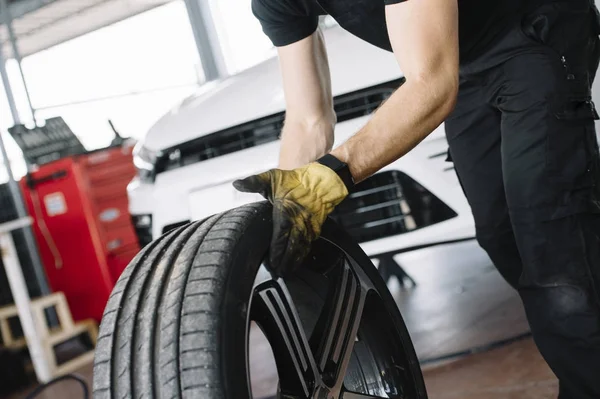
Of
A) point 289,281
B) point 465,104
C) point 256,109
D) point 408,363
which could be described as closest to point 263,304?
point 289,281

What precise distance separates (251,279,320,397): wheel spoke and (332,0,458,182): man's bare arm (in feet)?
0.79

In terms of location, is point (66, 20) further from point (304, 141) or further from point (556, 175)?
point (556, 175)

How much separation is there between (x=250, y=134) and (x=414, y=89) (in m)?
1.27

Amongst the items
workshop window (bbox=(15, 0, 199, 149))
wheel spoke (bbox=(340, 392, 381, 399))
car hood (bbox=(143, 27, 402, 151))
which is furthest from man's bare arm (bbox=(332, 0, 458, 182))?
workshop window (bbox=(15, 0, 199, 149))

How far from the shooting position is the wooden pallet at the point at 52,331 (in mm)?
3611

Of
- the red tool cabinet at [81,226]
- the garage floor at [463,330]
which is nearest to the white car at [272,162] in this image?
the garage floor at [463,330]

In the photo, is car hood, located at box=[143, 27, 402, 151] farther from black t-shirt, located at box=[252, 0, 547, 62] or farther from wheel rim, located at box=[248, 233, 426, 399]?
wheel rim, located at box=[248, 233, 426, 399]

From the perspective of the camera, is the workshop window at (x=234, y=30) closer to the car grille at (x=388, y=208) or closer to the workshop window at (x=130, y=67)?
the workshop window at (x=130, y=67)

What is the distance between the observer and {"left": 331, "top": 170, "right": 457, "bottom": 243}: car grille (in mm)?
2098

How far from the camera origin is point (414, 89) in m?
1.07

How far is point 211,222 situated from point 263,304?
151 millimetres

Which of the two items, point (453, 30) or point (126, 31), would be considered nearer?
point (453, 30)

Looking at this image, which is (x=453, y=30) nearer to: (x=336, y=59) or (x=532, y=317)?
(x=532, y=317)

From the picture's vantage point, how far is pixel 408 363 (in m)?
1.27
